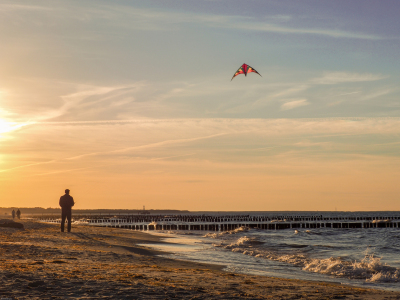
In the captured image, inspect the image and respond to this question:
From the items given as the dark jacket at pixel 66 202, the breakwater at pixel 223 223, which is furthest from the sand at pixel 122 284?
the breakwater at pixel 223 223

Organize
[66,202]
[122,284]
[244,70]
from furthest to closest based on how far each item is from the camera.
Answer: [244,70]
[66,202]
[122,284]

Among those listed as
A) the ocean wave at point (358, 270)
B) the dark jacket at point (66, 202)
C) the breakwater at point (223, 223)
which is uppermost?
the dark jacket at point (66, 202)

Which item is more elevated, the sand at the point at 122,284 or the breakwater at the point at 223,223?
the sand at the point at 122,284

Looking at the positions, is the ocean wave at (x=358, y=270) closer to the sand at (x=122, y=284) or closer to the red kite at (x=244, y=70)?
the sand at (x=122, y=284)

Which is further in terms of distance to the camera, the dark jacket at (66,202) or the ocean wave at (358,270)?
the dark jacket at (66,202)

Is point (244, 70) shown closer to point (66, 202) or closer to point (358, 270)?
point (66, 202)

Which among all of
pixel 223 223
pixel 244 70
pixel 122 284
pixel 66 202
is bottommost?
pixel 223 223

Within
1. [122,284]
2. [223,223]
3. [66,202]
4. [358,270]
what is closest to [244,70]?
[66,202]

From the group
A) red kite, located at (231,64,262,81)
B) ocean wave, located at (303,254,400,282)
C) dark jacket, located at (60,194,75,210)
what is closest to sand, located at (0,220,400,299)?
ocean wave, located at (303,254,400,282)

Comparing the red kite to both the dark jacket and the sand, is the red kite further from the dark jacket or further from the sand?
the sand

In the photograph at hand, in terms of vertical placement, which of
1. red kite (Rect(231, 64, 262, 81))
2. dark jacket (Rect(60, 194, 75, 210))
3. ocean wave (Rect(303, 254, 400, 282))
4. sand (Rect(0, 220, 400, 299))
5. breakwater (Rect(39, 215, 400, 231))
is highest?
red kite (Rect(231, 64, 262, 81))

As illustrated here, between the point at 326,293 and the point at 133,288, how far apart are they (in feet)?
14.1

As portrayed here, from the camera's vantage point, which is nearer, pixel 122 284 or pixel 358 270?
pixel 122 284

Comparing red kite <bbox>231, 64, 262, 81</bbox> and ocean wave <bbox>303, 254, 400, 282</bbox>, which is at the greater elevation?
red kite <bbox>231, 64, 262, 81</bbox>
